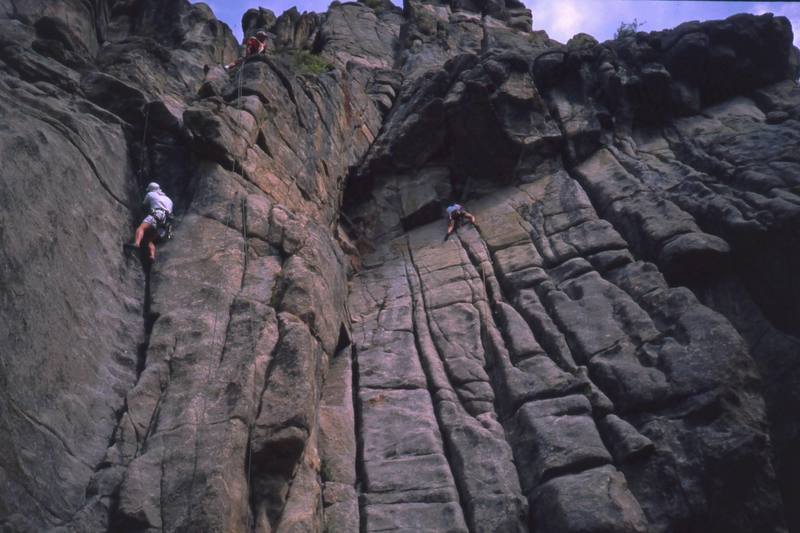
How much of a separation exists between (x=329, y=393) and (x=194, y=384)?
3685 mm

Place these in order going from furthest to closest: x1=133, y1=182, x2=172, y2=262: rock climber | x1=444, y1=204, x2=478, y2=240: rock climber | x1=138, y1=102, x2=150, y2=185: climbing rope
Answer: x1=444, y1=204, x2=478, y2=240: rock climber, x1=138, y1=102, x2=150, y2=185: climbing rope, x1=133, y1=182, x2=172, y2=262: rock climber

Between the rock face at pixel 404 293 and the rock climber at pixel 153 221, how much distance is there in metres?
0.31

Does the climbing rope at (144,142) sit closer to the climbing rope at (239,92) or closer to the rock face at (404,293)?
the rock face at (404,293)

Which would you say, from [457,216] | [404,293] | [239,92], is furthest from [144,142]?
[457,216]

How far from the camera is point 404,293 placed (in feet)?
56.3

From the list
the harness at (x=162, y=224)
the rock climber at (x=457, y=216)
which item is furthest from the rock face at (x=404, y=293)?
the rock climber at (x=457, y=216)

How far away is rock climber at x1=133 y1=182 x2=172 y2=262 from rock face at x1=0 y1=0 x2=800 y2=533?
0.31m

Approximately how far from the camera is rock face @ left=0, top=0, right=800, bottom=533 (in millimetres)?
9906

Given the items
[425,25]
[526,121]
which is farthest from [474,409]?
[425,25]

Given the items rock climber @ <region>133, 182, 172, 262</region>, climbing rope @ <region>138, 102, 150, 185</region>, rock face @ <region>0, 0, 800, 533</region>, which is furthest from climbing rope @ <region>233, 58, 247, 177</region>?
rock climber @ <region>133, 182, 172, 262</region>

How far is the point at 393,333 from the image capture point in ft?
51.0

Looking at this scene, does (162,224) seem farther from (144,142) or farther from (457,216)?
(457,216)

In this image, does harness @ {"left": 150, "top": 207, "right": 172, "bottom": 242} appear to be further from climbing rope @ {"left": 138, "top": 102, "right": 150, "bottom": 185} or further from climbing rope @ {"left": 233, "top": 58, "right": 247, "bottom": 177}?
climbing rope @ {"left": 233, "top": 58, "right": 247, "bottom": 177}

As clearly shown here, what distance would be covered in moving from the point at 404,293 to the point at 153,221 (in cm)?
666
